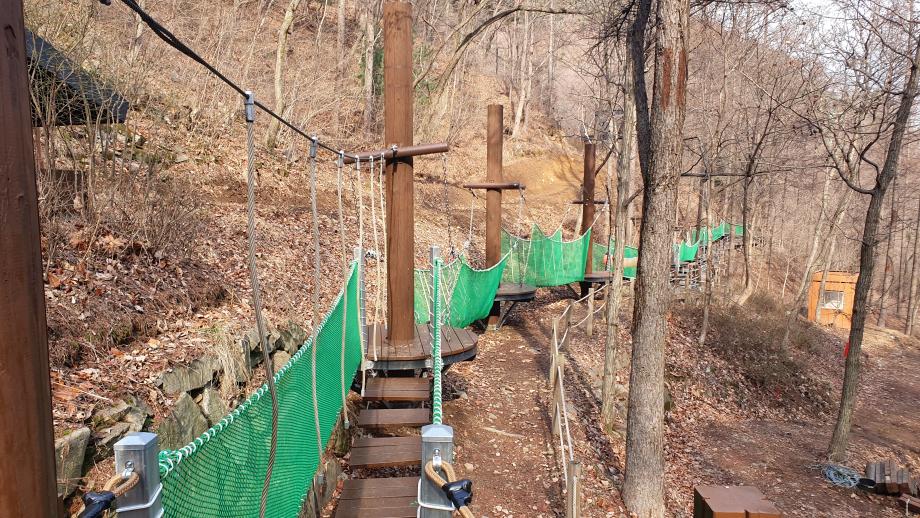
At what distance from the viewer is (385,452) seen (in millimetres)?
4422

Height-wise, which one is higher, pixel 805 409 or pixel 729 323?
pixel 729 323

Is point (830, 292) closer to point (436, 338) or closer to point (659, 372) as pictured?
point (659, 372)

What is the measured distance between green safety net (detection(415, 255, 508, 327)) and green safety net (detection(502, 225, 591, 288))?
2082 millimetres

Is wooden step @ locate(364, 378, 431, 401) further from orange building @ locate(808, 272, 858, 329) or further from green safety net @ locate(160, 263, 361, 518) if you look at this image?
orange building @ locate(808, 272, 858, 329)

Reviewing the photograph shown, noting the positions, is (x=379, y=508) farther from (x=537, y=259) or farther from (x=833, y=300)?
(x=833, y=300)

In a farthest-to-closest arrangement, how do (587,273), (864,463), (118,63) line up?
(587,273) → (864,463) → (118,63)

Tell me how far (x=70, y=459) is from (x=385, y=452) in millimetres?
2032

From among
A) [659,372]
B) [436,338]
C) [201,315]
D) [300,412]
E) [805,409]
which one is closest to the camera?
[300,412]

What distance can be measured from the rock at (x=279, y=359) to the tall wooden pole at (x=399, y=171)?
1077 millimetres

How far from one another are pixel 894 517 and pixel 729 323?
7.85 meters

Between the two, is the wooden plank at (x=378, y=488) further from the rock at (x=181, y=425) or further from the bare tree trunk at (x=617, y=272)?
the bare tree trunk at (x=617, y=272)

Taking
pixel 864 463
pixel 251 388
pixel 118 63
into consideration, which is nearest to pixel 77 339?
pixel 251 388

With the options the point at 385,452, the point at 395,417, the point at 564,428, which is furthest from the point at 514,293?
the point at 385,452

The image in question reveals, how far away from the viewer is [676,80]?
5.73 meters
